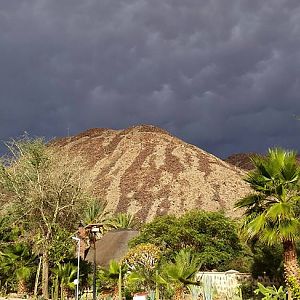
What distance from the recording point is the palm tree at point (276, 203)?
1500cm

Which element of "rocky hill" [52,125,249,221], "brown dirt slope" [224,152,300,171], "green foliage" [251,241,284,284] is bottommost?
"green foliage" [251,241,284,284]

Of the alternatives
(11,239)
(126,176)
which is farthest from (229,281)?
(126,176)

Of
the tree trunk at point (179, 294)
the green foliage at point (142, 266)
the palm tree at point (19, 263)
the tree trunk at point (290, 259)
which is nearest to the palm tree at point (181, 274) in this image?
the tree trunk at point (179, 294)

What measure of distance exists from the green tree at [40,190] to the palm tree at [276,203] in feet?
57.3

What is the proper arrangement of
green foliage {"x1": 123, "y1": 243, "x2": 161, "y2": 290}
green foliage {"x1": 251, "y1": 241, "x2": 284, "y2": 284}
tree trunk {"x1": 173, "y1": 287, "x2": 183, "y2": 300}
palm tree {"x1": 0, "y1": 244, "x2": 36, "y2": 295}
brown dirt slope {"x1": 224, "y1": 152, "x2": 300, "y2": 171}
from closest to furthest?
1. tree trunk {"x1": 173, "y1": 287, "x2": 183, "y2": 300}
2. green foliage {"x1": 251, "y1": 241, "x2": 284, "y2": 284}
3. green foliage {"x1": 123, "y1": 243, "x2": 161, "y2": 290}
4. palm tree {"x1": 0, "y1": 244, "x2": 36, "y2": 295}
5. brown dirt slope {"x1": 224, "y1": 152, "x2": 300, "y2": 171}

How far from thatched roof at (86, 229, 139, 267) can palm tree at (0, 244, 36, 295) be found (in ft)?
32.8

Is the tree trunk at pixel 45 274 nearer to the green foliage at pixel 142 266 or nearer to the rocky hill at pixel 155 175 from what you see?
the green foliage at pixel 142 266

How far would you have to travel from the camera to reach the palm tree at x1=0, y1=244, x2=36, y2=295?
29906 millimetres

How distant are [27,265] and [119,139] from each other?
87932 millimetres

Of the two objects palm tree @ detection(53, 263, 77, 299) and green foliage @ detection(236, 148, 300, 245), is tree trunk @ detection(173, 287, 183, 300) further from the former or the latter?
palm tree @ detection(53, 263, 77, 299)

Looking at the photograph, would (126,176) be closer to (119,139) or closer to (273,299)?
(119,139)

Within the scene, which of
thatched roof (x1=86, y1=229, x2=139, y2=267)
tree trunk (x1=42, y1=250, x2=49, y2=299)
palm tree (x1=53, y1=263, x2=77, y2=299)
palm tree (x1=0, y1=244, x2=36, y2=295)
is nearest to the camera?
palm tree (x1=53, y1=263, x2=77, y2=299)

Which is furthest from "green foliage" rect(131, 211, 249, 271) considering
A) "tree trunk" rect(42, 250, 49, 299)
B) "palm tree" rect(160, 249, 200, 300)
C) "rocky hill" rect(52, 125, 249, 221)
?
"rocky hill" rect(52, 125, 249, 221)

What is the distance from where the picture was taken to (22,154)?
34.4 m
